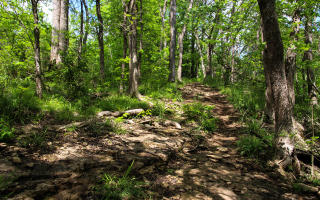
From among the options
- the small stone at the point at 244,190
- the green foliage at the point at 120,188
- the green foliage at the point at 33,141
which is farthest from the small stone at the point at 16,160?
the small stone at the point at 244,190

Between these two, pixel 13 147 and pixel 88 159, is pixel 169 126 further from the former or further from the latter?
pixel 13 147

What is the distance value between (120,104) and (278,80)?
470 centimetres

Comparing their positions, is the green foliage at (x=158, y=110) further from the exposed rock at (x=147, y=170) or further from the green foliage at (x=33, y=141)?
the green foliage at (x=33, y=141)

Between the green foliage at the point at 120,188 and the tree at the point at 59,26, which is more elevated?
the tree at the point at 59,26

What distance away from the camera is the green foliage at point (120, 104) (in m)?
5.61

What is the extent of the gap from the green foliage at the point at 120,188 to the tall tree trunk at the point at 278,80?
3.08 metres

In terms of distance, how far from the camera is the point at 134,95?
6.91 m

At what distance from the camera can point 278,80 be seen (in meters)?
3.64

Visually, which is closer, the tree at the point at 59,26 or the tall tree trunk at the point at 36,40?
the tall tree trunk at the point at 36,40

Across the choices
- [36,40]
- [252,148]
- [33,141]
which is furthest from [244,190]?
[36,40]

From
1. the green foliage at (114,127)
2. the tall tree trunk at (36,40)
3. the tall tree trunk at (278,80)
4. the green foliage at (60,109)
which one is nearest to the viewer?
the tall tree trunk at (278,80)

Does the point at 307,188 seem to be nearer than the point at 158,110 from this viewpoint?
Yes

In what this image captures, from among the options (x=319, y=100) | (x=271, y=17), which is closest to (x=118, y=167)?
(x=271, y=17)

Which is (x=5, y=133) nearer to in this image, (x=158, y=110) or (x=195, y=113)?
(x=158, y=110)
